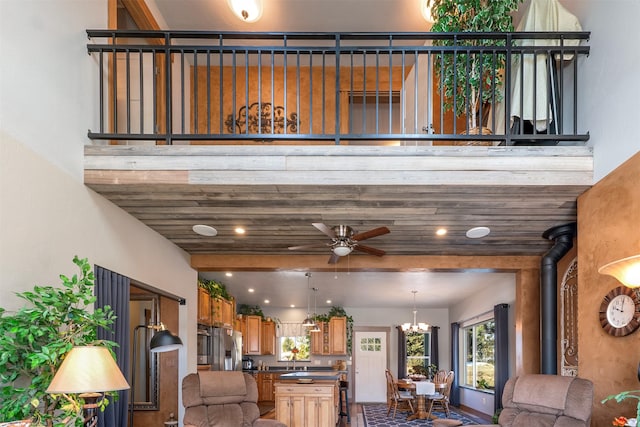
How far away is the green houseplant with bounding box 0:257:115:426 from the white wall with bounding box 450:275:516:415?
7.09m

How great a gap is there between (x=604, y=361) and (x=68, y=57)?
399cm

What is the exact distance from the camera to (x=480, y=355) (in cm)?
1125

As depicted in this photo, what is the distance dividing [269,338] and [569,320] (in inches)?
360

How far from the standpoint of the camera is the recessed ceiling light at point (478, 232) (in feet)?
16.6

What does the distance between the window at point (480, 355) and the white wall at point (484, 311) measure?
197mm

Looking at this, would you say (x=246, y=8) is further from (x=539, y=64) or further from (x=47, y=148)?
(x=539, y=64)

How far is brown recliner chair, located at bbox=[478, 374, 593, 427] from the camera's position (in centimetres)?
380

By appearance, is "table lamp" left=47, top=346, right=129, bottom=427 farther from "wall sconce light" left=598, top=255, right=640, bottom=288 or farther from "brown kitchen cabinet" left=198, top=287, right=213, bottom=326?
"brown kitchen cabinet" left=198, top=287, right=213, bottom=326

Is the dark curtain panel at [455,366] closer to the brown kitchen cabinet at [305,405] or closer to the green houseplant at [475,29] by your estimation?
the brown kitchen cabinet at [305,405]

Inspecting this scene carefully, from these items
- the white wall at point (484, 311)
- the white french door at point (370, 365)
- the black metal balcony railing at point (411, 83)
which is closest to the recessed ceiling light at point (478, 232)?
the black metal balcony railing at point (411, 83)

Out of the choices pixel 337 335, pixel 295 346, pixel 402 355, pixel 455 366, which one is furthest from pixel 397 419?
pixel 295 346

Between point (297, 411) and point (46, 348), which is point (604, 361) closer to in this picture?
point (46, 348)

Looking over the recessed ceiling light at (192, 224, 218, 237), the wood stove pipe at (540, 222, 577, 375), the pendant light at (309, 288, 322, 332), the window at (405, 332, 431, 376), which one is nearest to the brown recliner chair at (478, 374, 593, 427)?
the wood stove pipe at (540, 222, 577, 375)

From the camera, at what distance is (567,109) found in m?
4.37
